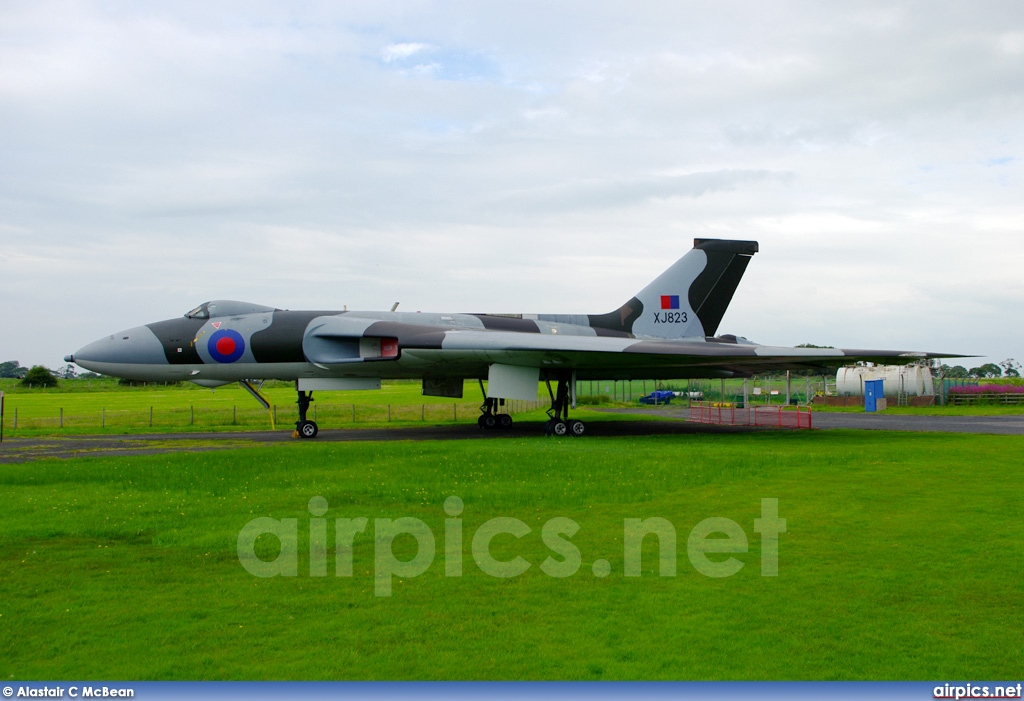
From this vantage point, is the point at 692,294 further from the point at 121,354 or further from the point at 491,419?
the point at 121,354

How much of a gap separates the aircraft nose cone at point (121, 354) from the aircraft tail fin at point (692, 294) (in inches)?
470

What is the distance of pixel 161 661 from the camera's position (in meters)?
4.31

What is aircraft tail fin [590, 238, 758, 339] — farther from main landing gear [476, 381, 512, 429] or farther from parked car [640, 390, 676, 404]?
parked car [640, 390, 676, 404]

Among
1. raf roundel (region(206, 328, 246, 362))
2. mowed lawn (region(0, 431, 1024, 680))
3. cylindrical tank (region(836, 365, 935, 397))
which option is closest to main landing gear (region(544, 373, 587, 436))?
raf roundel (region(206, 328, 246, 362))

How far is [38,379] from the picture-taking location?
7338cm

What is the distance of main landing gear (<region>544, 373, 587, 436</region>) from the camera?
20203 millimetres

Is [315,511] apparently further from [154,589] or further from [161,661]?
[161,661]

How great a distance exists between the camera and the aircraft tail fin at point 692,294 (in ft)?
75.4

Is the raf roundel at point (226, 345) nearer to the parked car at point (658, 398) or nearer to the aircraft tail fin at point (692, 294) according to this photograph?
the aircraft tail fin at point (692, 294)

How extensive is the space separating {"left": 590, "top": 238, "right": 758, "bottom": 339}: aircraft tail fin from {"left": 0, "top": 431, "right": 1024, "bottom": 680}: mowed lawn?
12.6m

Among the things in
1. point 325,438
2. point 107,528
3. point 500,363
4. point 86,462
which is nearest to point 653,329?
point 500,363

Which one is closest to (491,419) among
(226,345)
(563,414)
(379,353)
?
(563,414)

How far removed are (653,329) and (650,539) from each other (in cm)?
1666

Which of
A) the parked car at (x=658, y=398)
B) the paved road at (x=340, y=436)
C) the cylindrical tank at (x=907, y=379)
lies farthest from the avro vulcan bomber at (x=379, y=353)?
the parked car at (x=658, y=398)
